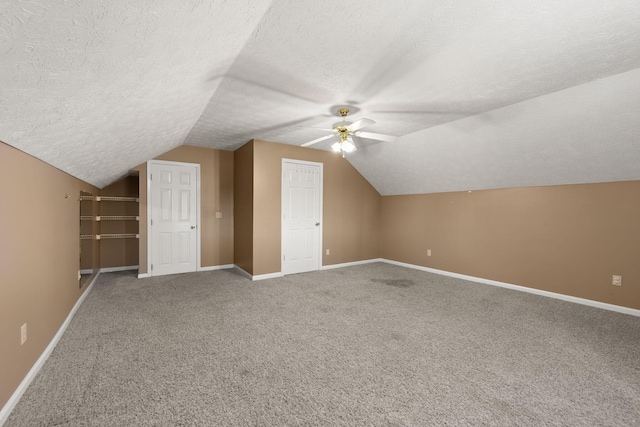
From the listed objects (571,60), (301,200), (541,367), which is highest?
(571,60)

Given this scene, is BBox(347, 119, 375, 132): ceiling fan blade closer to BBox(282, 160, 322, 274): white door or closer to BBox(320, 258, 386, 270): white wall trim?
BBox(282, 160, 322, 274): white door

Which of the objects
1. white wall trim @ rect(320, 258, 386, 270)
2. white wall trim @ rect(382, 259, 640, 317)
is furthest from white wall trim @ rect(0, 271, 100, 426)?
white wall trim @ rect(382, 259, 640, 317)

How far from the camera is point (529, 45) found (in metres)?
2.06

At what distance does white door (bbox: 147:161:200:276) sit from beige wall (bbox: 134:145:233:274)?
0.47 ft

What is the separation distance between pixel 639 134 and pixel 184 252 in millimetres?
6560

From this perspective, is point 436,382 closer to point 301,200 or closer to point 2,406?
point 2,406

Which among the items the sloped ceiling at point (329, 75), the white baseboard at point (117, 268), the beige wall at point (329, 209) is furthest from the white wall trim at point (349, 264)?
the white baseboard at point (117, 268)

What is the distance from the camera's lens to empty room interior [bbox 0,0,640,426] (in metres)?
1.66

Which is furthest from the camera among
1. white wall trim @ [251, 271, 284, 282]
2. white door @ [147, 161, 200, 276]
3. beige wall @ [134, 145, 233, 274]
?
beige wall @ [134, 145, 233, 274]

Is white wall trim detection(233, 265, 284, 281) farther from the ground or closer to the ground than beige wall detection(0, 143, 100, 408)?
closer to the ground

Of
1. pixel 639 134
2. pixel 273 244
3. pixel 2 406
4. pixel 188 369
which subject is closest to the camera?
pixel 2 406

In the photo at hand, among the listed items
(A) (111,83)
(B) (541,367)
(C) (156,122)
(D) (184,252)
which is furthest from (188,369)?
(D) (184,252)

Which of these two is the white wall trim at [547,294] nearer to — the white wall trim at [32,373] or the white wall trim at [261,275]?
the white wall trim at [261,275]

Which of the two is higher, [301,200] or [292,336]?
[301,200]
